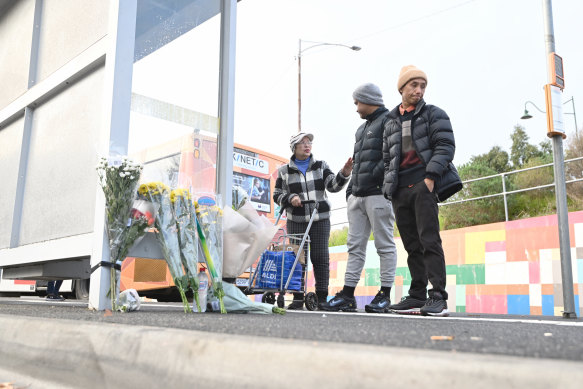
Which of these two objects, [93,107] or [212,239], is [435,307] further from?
[93,107]

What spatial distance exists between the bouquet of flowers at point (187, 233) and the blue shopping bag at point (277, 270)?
2.15 m

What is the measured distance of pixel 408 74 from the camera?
4.06 metres

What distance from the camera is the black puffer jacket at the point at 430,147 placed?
147 inches

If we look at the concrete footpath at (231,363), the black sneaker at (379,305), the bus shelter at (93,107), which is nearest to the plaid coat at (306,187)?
the black sneaker at (379,305)

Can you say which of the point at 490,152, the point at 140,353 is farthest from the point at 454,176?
the point at 490,152

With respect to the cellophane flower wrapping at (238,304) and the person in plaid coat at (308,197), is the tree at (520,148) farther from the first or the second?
the cellophane flower wrapping at (238,304)

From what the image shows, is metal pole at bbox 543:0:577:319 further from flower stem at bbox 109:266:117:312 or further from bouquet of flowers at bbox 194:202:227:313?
flower stem at bbox 109:266:117:312

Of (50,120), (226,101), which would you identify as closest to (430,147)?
(226,101)

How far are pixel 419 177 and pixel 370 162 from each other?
0.79 m

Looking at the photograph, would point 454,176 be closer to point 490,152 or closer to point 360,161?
point 360,161

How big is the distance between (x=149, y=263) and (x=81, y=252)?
309 centimetres

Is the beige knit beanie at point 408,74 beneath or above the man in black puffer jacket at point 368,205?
above

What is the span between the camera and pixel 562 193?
457 cm

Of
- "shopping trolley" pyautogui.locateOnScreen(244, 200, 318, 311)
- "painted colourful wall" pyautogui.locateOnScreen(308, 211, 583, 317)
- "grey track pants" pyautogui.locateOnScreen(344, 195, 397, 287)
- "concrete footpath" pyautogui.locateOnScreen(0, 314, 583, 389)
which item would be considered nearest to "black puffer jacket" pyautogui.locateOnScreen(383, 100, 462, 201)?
"grey track pants" pyautogui.locateOnScreen(344, 195, 397, 287)
